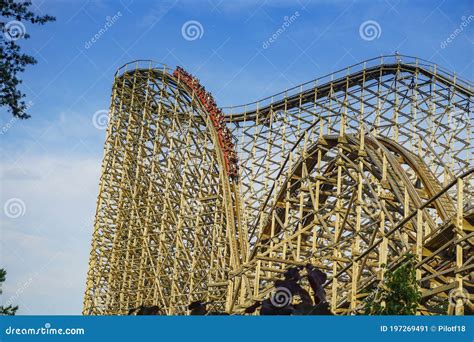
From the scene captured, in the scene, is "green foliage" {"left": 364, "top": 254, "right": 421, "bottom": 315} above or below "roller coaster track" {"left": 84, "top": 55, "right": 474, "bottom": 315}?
below

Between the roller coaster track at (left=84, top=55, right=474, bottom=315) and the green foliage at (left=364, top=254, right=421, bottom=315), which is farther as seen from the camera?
the roller coaster track at (left=84, top=55, right=474, bottom=315)

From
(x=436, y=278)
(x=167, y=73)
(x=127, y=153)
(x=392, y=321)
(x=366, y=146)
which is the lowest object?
(x=392, y=321)

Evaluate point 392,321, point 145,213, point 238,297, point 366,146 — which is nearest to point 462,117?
point 366,146

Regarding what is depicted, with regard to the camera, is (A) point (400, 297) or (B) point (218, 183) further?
(B) point (218, 183)

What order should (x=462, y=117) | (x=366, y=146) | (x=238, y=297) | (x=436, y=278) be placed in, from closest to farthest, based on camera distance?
(x=436, y=278) → (x=366, y=146) → (x=238, y=297) → (x=462, y=117)

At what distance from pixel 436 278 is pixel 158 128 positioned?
41.7ft

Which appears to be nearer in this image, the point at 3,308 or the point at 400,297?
the point at 400,297

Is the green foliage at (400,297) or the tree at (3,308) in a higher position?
the tree at (3,308)

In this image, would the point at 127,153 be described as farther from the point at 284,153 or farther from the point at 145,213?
the point at 284,153

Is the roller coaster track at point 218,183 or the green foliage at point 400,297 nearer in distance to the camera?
the green foliage at point 400,297

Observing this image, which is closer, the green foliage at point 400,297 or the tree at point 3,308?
the green foliage at point 400,297

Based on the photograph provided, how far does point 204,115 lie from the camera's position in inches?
829

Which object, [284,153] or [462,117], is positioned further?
[284,153]

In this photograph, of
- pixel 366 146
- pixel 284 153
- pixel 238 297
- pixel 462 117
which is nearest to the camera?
pixel 366 146
